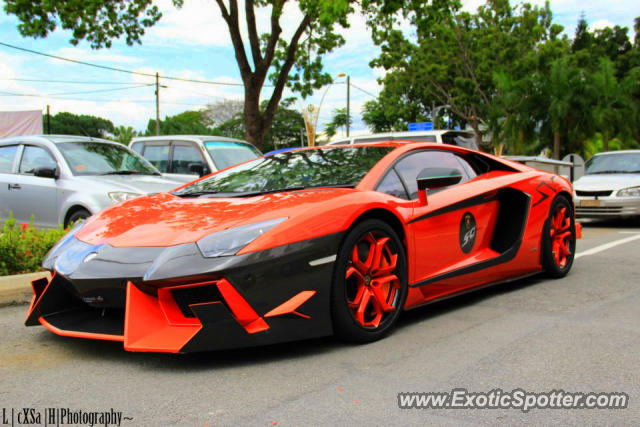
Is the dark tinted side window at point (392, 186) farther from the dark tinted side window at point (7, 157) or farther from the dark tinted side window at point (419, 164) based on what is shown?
the dark tinted side window at point (7, 157)

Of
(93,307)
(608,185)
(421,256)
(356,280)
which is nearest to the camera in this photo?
(93,307)

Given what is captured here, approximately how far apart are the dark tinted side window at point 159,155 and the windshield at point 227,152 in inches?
31.7

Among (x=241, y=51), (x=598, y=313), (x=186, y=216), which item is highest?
(x=241, y=51)

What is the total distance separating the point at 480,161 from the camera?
16.7 feet

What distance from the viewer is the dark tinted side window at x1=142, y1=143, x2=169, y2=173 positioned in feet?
34.0

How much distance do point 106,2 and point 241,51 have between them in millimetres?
3505

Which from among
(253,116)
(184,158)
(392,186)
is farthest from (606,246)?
(253,116)

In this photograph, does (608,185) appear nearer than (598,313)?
No

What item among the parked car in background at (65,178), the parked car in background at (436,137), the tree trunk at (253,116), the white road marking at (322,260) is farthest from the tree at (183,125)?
the white road marking at (322,260)

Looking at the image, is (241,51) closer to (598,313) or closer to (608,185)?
(608,185)

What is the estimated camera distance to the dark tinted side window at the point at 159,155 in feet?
34.0

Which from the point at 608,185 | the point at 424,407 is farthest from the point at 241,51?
the point at 424,407

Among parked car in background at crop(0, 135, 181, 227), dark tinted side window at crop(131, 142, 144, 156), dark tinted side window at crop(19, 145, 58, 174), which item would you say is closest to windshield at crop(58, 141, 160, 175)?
parked car in background at crop(0, 135, 181, 227)

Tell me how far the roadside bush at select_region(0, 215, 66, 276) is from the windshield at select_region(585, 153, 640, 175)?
35.8 feet
